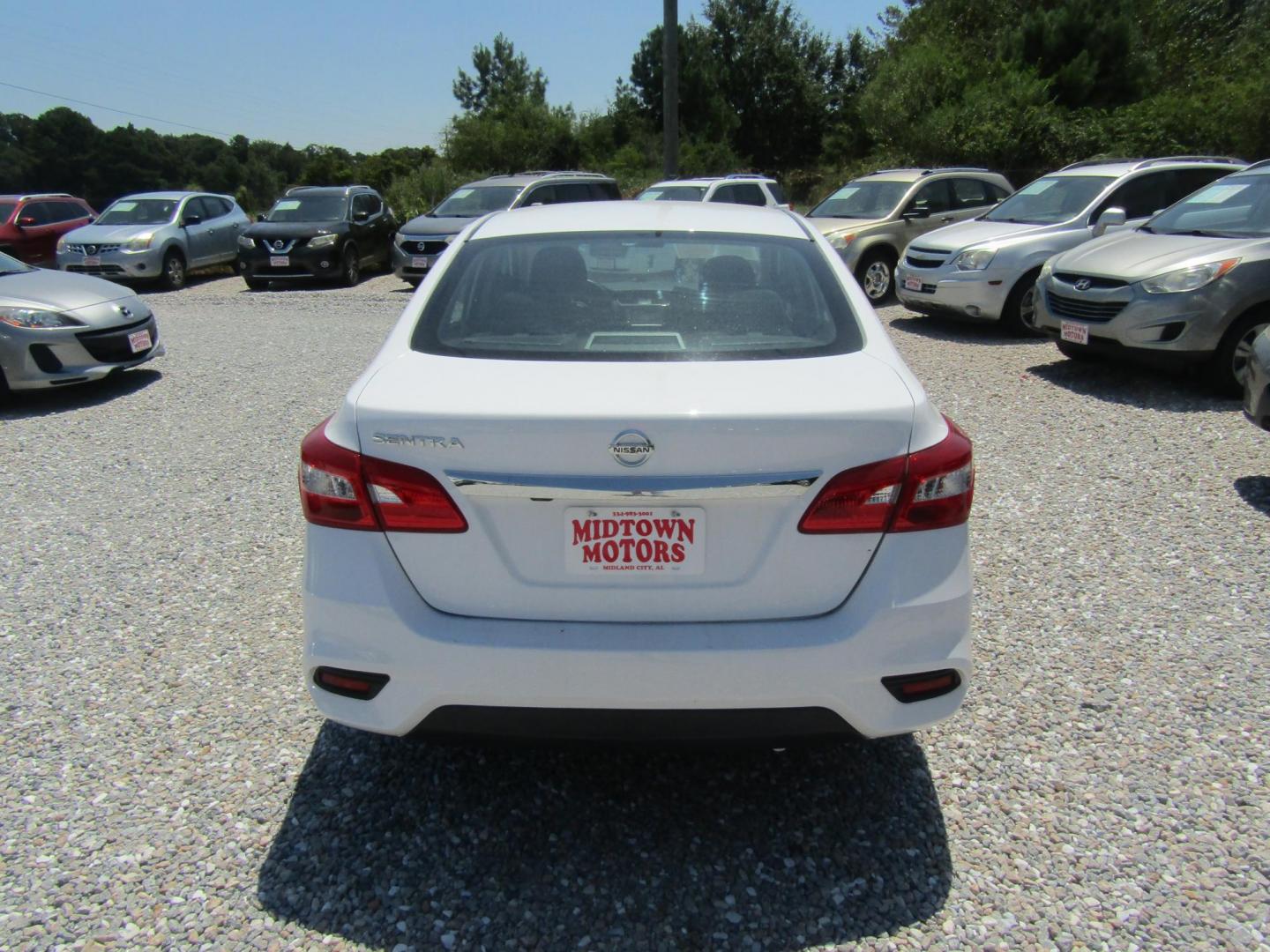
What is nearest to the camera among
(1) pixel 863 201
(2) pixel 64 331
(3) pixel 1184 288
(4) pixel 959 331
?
(3) pixel 1184 288

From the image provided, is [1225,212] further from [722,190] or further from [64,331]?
[64,331]

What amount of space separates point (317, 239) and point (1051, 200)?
11044 millimetres

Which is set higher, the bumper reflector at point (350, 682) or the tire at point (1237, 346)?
the bumper reflector at point (350, 682)

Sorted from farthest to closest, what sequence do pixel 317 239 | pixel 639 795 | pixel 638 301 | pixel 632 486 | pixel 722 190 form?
pixel 317 239
pixel 722 190
pixel 638 301
pixel 639 795
pixel 632 486

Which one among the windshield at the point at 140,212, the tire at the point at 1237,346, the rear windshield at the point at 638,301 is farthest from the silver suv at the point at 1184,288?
the windshield at the point at 140,212

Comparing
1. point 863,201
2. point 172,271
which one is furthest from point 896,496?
point 172,271

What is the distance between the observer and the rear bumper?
2.29 meters

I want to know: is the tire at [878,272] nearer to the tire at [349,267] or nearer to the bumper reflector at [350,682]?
the tire at [349,267]

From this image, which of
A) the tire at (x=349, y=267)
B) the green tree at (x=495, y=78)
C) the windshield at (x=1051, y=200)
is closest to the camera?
the windshield at (x=1051, y=200)

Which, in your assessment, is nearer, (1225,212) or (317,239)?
(1225,212)

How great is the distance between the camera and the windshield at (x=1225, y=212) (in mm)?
7824

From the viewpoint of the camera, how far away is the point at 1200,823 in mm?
2750

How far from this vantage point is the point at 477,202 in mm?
16562

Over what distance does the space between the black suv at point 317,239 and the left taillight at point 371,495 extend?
14749 millimetres
